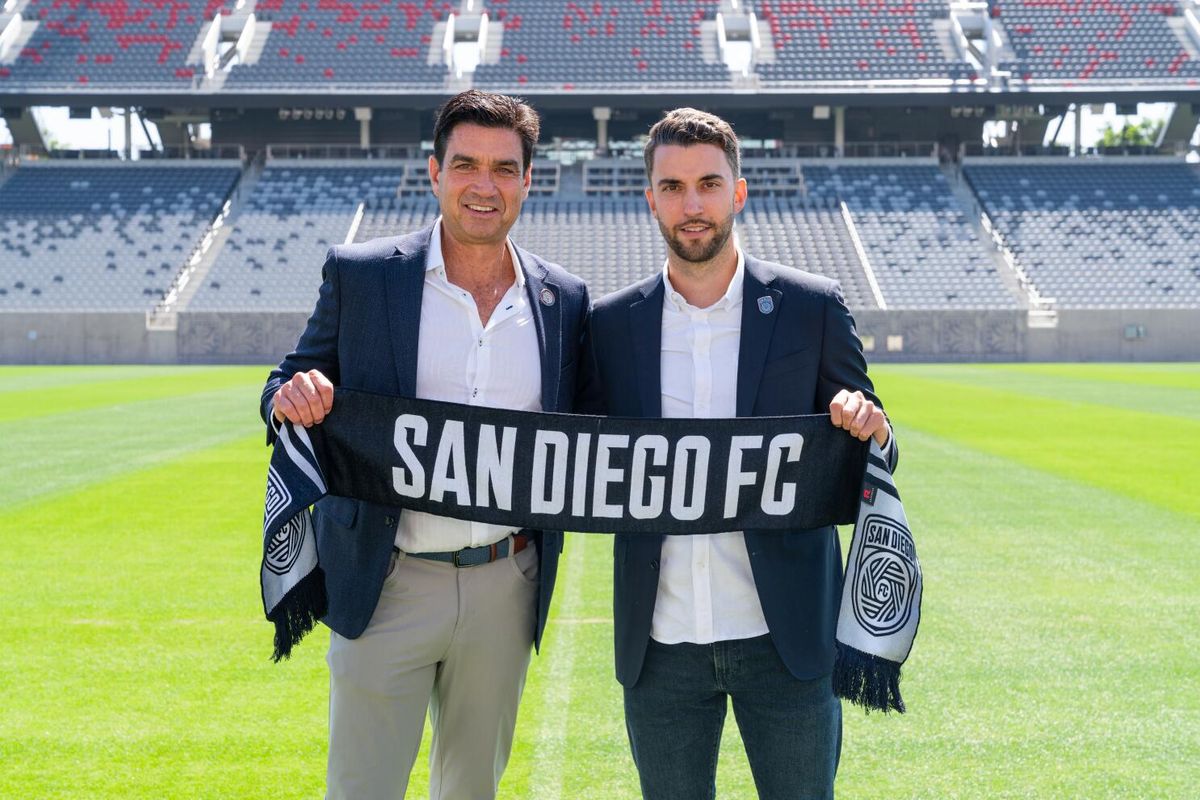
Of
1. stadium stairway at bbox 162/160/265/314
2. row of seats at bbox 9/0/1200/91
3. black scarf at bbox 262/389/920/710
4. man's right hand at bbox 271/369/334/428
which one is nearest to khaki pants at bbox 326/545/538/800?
black scarf at bbox 262/389/920/710

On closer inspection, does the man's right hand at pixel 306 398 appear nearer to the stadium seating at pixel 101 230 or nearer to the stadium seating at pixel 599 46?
the stadium seating at pixel 101 230

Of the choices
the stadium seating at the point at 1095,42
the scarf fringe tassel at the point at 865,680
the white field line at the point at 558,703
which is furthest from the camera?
the stadium seating at the point at 1095,42

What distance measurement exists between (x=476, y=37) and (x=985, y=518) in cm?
4193

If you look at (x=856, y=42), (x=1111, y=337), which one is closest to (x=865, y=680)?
(x=1111, y=337)

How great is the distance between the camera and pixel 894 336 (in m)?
35.2

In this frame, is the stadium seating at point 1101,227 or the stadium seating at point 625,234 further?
the stadium seating at point 625,234

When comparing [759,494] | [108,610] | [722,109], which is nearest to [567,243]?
[722,109]

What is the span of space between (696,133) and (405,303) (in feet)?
2.86

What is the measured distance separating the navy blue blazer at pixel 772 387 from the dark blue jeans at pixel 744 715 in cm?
6

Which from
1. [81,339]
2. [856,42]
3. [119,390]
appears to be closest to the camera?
[119,390]

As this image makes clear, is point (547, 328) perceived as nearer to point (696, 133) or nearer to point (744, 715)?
point (696, 133)

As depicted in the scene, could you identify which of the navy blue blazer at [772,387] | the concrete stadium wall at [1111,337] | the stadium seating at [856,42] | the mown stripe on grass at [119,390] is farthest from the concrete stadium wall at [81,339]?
the navy blue blazer at [772,387]

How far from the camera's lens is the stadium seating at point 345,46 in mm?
44906

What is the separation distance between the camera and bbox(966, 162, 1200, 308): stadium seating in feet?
123
